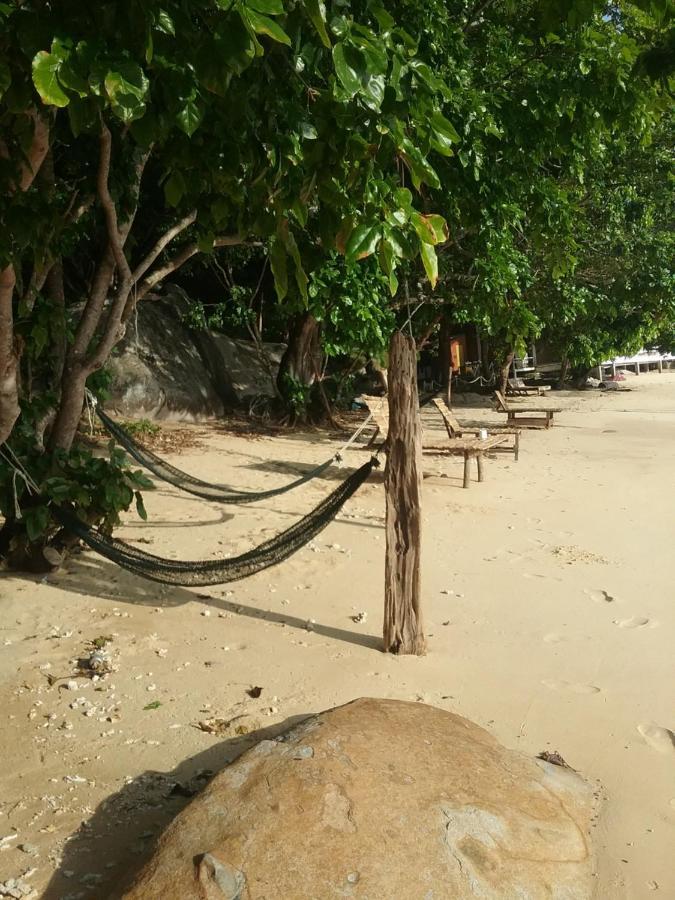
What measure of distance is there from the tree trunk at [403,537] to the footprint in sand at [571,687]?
25.3 inches

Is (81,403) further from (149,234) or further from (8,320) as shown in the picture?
(149,234)

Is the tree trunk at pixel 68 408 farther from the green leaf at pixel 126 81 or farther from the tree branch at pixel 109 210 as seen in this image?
the green leaf at pixel 126 81

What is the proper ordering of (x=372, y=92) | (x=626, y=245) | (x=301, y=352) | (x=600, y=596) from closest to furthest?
1. (x=372, y=92)
2. (x=600, y=596)
3. (x=626, y=245)
4. (x=301, y=352)

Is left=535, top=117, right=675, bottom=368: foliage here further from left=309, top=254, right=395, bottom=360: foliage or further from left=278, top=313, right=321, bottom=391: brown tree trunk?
left=278, top=313, right=321, bottom=391: brown tree trunk

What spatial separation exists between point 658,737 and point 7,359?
320 cm

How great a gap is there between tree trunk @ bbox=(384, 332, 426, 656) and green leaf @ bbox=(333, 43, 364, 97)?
238 centimetres

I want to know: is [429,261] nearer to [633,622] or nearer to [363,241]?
[363,241]

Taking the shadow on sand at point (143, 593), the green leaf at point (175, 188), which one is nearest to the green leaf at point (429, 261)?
the green leaf at point (175, 188)

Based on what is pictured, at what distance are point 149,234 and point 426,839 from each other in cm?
893

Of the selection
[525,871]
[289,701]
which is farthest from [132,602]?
[525,871]

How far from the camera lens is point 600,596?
17.1 ft

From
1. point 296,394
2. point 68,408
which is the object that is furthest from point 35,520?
point 296,394

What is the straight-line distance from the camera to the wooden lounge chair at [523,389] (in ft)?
63.5

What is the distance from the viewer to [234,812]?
2355 mm
